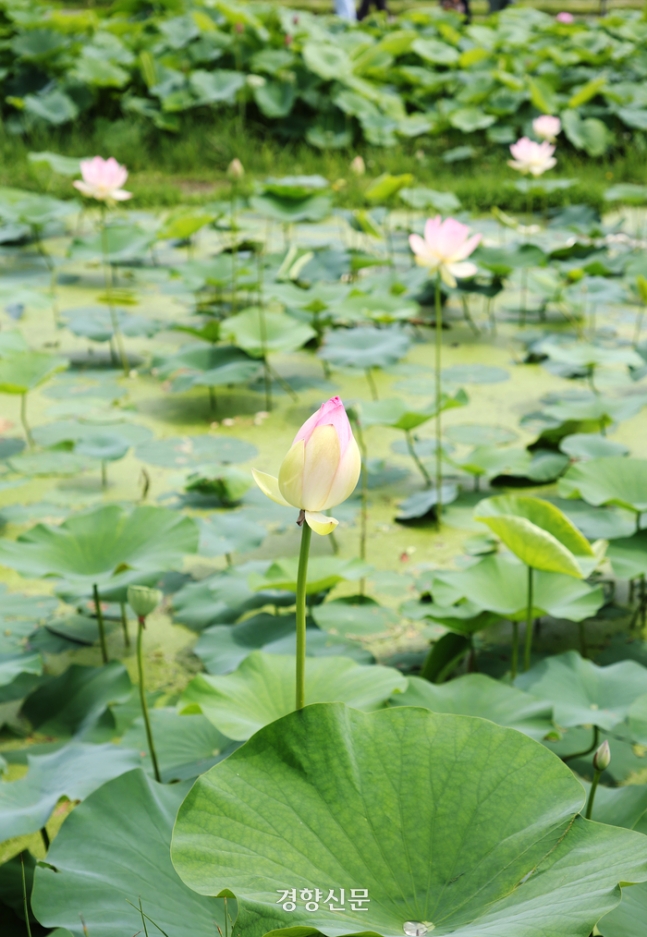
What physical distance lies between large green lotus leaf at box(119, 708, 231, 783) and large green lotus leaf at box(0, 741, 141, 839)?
0.09 meters

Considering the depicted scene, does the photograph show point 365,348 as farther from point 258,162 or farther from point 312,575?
point 258,162

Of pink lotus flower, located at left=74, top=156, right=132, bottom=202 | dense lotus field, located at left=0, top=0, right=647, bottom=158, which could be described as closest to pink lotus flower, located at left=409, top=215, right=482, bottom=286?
pink lotus flower, located at left=74, top=156, right=132, bottom=202

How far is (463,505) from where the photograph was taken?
194 cm

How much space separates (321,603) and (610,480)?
23.1 inches

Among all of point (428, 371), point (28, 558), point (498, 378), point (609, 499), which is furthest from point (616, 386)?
point (28, 558)

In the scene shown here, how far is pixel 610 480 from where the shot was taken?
1617 millimetres

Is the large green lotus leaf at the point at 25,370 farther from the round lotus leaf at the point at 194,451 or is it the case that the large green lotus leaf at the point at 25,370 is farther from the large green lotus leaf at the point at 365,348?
the large green lotus leaf at the point at 365,348

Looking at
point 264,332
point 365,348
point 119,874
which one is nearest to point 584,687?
point 119,874

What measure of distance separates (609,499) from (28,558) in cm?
100

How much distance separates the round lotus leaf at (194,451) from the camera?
86.9 inches

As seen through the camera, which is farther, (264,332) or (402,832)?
(264,332)

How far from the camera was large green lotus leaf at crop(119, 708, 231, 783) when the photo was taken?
1.13 metres

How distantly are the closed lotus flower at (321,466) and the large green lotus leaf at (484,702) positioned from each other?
0.50m

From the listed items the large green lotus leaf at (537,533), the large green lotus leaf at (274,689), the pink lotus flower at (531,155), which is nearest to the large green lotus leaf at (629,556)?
the large green lotus leaf at (537,533)
